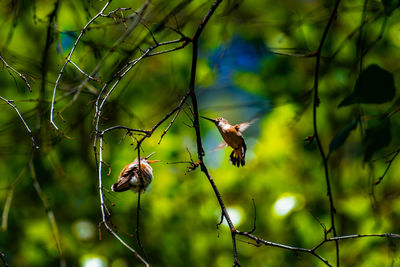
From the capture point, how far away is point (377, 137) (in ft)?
3.44

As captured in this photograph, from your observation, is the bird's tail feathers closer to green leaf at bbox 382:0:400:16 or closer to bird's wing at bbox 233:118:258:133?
bird's wing at bbox 233:118:258:133

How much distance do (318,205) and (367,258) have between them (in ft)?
0.98

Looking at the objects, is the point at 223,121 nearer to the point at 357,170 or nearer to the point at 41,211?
the point at 357,170

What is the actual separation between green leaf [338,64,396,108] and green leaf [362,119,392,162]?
0.07 metres

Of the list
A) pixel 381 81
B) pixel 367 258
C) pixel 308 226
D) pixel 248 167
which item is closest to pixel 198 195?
pixel 248 167

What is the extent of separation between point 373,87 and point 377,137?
12cm

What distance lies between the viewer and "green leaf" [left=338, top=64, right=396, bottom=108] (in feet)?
3.32

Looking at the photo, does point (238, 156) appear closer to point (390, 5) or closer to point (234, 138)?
point (234, 138)

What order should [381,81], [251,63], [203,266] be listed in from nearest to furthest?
[381,81] → [203,266] → [251,63]

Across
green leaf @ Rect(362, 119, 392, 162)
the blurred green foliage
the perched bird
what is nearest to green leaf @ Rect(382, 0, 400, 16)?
green leaf @ Rect(362, 119, 392, 162)

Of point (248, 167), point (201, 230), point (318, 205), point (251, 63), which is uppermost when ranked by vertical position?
point (251, 63)

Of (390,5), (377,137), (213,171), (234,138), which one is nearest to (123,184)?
(234,138)

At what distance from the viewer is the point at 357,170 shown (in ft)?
7.25

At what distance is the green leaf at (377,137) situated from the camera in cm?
104
